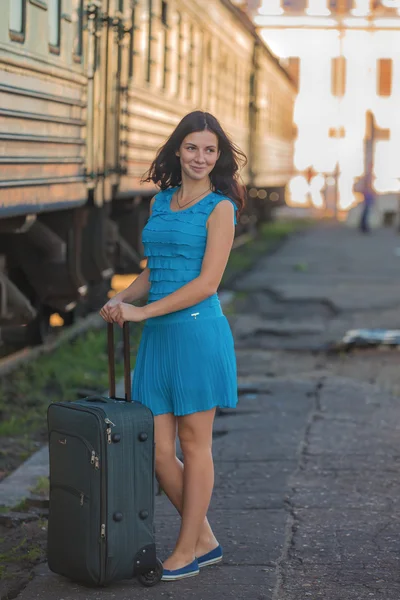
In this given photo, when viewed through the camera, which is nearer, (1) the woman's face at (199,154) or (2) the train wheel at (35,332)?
(1) the woman's face at (199,154)

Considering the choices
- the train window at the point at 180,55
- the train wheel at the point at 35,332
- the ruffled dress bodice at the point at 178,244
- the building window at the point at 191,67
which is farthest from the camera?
the building window at the point at 191,67

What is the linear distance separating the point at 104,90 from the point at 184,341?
5181 mm

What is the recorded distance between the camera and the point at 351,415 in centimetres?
696

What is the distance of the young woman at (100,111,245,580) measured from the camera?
3.95 m

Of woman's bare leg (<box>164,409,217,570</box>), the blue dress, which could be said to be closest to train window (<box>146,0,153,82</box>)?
the blue dress

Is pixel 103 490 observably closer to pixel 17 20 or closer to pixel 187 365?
pixel 187 365

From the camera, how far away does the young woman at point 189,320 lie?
3.95 m

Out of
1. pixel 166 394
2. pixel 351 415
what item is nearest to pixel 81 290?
pixel 351 415

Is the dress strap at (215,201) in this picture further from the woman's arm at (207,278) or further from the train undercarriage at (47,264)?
the train undercarriage at (47,264)

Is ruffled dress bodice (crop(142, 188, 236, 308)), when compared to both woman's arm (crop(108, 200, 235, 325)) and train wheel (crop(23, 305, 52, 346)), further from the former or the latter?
train wheel (crop(23, 305, 52, 346))

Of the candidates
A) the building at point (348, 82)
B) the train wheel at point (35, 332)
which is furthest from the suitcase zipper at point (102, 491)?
the building at point (348, 82)

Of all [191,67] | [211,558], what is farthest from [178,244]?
[191,67]

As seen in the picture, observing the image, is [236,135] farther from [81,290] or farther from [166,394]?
[166,394]

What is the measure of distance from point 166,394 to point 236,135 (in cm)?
1432
